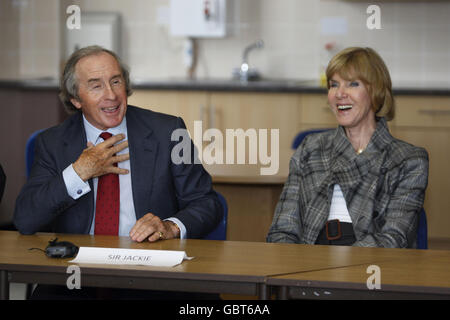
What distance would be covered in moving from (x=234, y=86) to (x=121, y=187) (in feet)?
8.11

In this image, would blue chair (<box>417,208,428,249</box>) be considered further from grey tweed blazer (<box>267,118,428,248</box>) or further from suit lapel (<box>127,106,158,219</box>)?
suit lapel (<box>127,106,158,219</box>)

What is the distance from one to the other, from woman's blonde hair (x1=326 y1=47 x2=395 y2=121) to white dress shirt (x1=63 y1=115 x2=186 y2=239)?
0.78m

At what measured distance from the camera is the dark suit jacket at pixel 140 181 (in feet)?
6.51

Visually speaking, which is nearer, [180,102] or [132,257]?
[132,257]

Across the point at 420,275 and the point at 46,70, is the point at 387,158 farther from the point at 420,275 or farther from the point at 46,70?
the point at 46,70

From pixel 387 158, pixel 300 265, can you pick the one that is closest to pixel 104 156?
pixel 300 265

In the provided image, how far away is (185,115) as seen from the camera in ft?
14.9

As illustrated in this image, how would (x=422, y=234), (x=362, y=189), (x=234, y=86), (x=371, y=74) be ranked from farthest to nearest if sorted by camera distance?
→ (x=234, y=86)
(x=371, y=74)
(x=362, y=189)
(x=422, y=234)

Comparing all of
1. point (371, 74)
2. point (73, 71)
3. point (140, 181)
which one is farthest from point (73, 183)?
point (371, 74)

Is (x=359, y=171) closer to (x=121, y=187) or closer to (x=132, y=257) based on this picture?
(x=121, y=187)

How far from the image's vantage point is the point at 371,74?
7.52 feet

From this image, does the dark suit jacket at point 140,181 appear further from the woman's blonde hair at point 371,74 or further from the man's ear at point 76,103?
the woman's blonde hair at point 371,74

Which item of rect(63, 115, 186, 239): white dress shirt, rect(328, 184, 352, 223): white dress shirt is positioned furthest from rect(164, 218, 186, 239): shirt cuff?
rect(328, 184, 352, 223): white dress shirt

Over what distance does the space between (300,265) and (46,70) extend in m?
4.05
